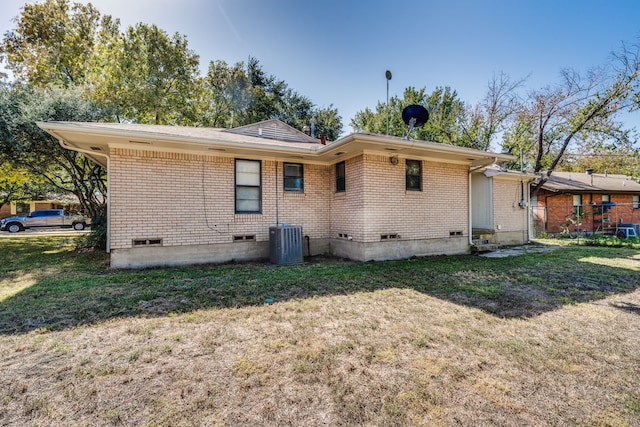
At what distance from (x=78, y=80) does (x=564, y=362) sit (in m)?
24.7

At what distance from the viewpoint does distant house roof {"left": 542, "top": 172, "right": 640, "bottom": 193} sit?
16516mm

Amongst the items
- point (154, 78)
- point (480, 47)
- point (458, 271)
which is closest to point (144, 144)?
point (458, 271)

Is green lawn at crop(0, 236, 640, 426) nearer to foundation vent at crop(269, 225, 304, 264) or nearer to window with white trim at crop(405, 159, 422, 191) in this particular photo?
foundation vent at crop(269, 225, 304, 264)

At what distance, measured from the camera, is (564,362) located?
8.58ft

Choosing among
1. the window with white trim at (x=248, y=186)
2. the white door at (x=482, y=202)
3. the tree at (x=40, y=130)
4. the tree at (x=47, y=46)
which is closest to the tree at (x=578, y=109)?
the white door at (x=482, y=202)

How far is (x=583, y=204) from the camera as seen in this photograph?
58.1 ft

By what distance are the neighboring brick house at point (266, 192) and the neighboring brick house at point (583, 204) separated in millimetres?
11122

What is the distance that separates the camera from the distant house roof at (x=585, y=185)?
1652cm

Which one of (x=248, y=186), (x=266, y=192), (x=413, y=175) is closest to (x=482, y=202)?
(x=413, y=175)

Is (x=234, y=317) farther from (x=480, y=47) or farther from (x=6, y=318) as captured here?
(x=480, y=47)

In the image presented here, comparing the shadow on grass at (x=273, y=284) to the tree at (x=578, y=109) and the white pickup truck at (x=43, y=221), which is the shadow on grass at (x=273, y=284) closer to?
the tree at (x=578, y=109)

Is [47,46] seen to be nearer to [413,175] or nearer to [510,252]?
[413,175]

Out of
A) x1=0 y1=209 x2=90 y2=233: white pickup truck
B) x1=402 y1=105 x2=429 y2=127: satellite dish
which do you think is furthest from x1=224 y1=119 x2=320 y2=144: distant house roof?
x1=0 y1=209 x2=90 y2=233: white pickup truck

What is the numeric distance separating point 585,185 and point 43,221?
37.0m
